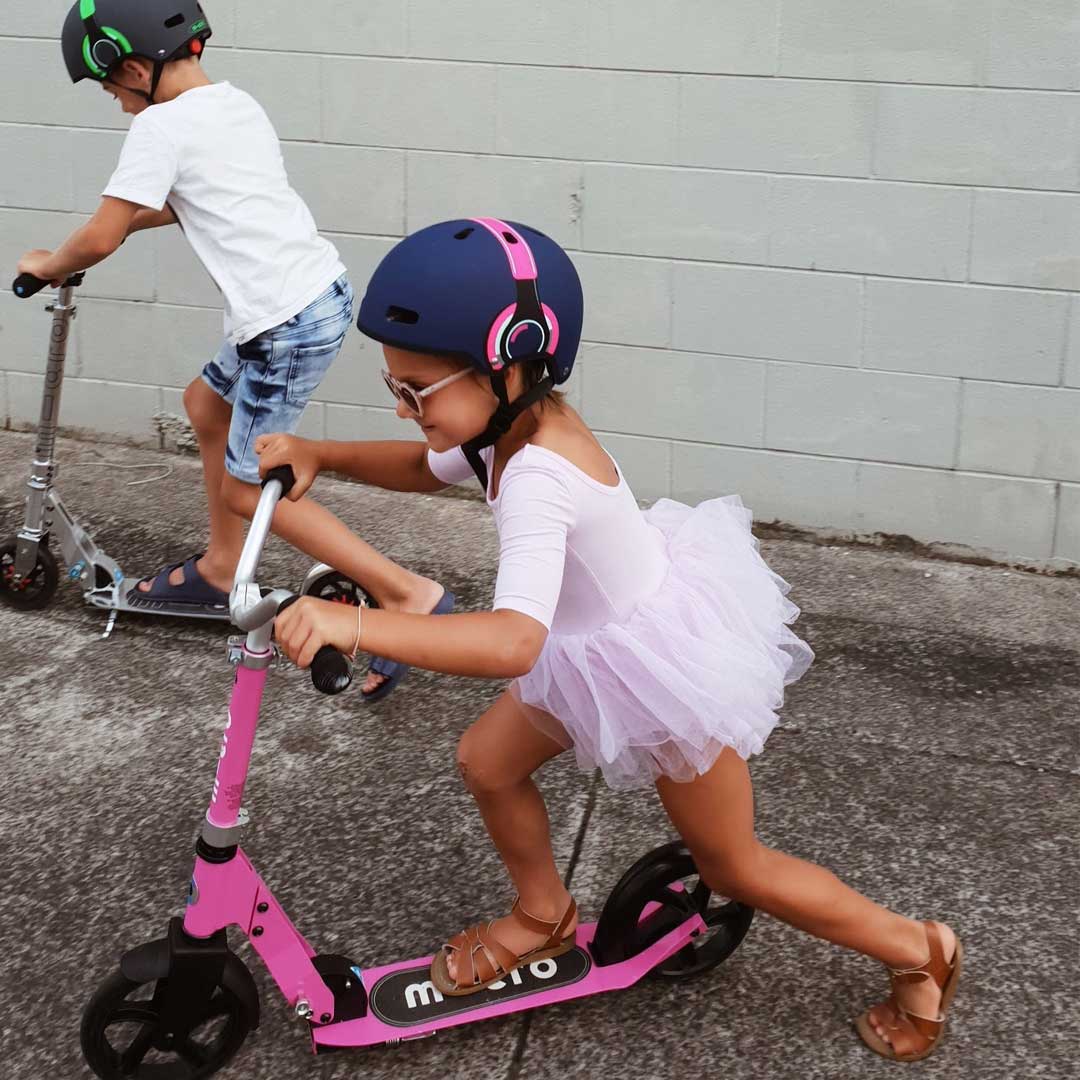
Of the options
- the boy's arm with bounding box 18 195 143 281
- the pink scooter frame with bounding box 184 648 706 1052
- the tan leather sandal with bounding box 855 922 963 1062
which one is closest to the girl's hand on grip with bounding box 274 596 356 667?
the pink scooter frame with bounding box 184 648 706 1052

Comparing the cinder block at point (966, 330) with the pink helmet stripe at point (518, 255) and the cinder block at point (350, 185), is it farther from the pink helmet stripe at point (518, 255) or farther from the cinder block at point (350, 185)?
the pink helmet stripe at point (518, 255)

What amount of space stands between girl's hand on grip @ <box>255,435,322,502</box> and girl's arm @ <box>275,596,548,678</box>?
37cm

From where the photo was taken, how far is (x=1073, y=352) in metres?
4.40

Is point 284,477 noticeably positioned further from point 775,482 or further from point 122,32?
point 775,482

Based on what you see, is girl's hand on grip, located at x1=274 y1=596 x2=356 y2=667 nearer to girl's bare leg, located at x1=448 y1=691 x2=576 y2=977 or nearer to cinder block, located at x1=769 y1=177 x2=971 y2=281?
girl's bare leg, located at x1=448 y1=691 x2=576 y2=977

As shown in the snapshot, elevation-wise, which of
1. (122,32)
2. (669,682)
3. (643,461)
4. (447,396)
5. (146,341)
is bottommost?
(643,461)

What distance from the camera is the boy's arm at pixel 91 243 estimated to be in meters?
3.47

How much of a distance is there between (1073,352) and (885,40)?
112 cm

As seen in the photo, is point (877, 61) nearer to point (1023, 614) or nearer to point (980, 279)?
point (980, 279)

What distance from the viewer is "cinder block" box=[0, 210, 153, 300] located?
5.13 m

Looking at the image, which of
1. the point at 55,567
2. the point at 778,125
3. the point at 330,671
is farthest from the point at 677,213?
the point at 330,671

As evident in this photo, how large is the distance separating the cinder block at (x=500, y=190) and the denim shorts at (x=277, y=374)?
3.56 ft

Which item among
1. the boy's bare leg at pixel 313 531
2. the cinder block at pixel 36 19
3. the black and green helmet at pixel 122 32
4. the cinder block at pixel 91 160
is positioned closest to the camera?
the black and green helmet at pixel 122 32

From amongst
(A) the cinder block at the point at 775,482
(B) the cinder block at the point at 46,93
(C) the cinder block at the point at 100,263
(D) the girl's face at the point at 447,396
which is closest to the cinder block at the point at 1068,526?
(A) the cinder block at the point at 775,482
